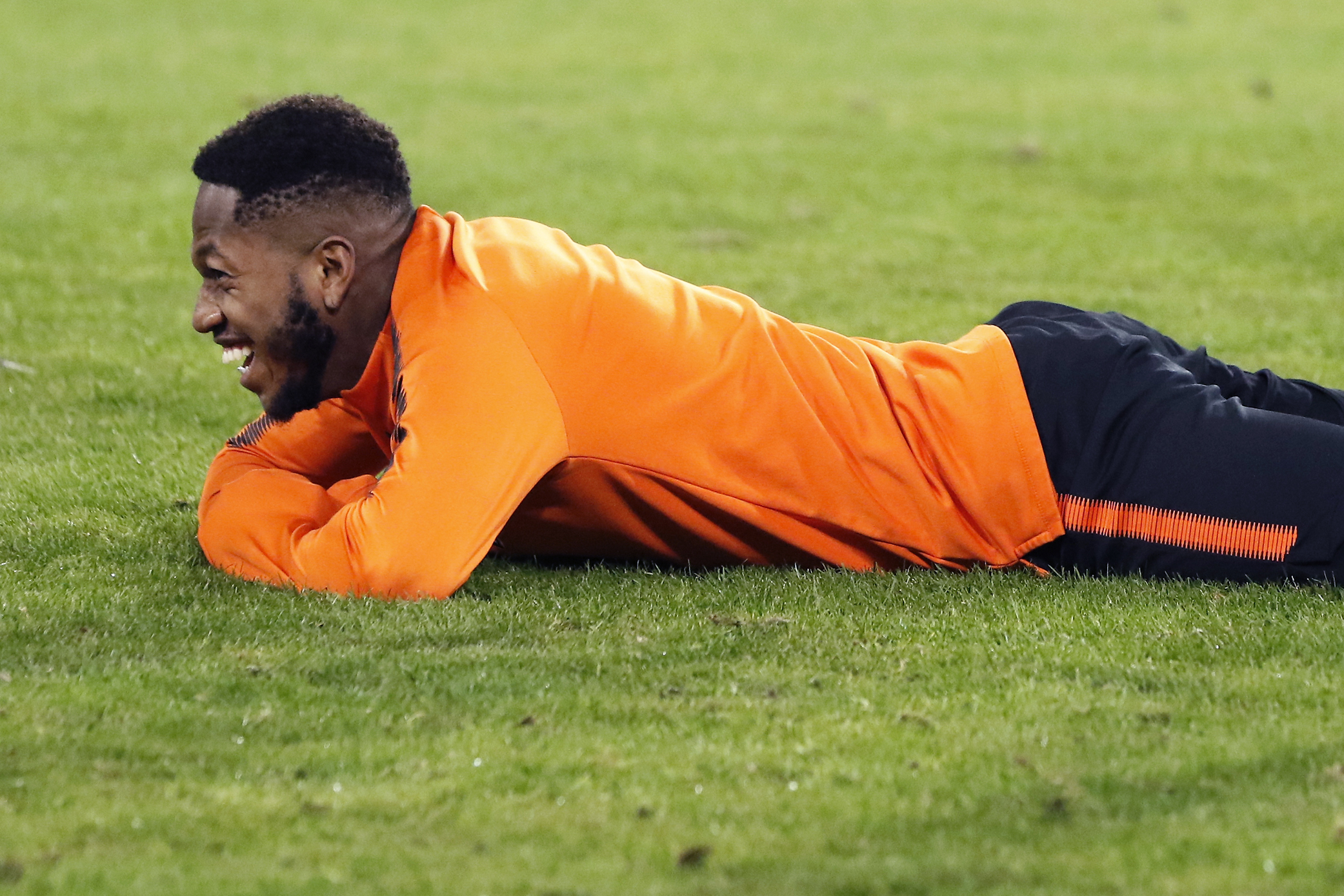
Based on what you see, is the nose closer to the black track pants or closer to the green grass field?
the green grass field

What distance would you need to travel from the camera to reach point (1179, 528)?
4660 millimetres

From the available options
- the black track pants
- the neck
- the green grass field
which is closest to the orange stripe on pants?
the black track pants

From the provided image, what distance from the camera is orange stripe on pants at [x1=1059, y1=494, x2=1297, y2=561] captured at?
460 cm

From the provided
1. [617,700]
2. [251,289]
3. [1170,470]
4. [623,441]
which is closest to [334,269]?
[251,289]

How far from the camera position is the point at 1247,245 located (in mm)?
11266

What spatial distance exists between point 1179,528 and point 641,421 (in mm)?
1436

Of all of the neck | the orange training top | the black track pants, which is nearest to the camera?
the orange training top

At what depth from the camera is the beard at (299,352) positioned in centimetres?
462

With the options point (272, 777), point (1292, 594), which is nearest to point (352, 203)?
point (272, 777)

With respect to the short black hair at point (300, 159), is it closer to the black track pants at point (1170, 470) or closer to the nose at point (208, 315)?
the nose at point (208, 315)

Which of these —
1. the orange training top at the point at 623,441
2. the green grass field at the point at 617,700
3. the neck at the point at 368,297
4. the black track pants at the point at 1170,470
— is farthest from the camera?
the neck at the point at 368,297

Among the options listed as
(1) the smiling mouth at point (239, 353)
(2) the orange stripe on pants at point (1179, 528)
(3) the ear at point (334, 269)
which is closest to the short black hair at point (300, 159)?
(3) the ear at point (334, 269)

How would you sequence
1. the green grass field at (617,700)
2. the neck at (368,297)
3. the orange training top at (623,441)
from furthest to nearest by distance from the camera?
the neck at (368,297), the orange training top at (623,441), the green grass field at (617,700)

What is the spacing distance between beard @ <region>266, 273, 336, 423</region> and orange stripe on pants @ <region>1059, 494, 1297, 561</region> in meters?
2.01
